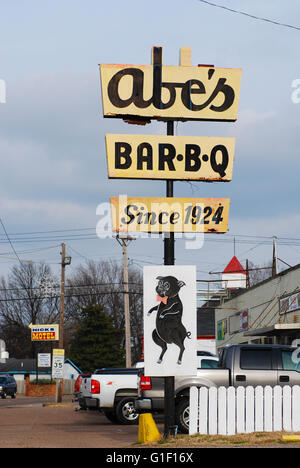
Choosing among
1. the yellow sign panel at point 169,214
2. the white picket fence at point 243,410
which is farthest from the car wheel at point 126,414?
the yellow sign panel at point 169,214

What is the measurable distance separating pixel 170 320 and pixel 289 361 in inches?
153

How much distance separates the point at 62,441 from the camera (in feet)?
48.3

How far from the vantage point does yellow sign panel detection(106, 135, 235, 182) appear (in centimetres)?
1444

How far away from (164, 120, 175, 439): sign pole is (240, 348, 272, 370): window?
2.96 m

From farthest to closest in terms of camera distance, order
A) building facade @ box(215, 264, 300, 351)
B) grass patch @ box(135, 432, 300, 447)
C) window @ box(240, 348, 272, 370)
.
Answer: building facade @ box(215, 264, 300, 351), window @ box(240, 348, 272, 370), grass patch @ box(135, 432, 300, 447)

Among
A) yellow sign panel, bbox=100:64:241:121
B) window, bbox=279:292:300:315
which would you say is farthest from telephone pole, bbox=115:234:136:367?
yellow sign panel, bbox=100:64:241:121

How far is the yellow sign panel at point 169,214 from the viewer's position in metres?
14.4

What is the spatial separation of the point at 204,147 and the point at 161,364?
4.39 meters

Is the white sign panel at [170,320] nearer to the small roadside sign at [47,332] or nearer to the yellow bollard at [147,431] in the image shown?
the yellow bollard at [147,431]

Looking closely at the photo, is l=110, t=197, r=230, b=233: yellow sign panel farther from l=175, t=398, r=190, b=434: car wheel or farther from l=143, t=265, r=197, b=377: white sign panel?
l=175, t=398, r=190, b=434: car wheel

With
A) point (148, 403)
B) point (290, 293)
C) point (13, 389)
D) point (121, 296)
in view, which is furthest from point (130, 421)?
point (121, 296)

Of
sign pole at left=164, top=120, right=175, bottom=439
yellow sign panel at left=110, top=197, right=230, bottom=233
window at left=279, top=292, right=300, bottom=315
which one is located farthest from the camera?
window at left=279, top=292, right=300, bottom=315

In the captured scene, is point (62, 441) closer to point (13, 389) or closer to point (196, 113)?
point (196, 113)
